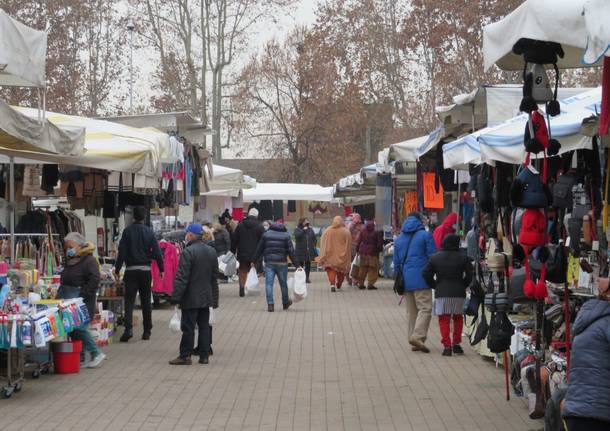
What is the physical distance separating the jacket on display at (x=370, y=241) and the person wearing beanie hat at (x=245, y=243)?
2.73m

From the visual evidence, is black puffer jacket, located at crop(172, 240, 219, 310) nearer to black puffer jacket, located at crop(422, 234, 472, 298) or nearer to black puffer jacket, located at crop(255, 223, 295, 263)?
black puffer jacket, located at crop(422, 234, 472, 298)

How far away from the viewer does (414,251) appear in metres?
14.8

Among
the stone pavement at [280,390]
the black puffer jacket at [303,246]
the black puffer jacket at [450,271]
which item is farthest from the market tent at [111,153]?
the black puffer jacket at [303,246]

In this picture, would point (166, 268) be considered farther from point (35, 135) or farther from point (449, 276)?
point (35, 135)

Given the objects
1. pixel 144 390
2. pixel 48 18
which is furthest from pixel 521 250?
pixel 48 18

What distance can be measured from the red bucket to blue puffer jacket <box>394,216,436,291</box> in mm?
Result: 4302

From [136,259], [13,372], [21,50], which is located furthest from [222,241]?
[21,50]

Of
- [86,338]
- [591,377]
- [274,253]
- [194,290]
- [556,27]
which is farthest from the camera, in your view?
[274,253]

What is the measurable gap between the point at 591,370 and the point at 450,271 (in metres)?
7.69

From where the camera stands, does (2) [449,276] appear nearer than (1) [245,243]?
Yes

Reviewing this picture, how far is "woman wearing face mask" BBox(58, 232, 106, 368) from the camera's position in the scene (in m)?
13.3

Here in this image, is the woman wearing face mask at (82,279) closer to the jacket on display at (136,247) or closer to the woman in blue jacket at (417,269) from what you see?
the jacket on display at (136,247)

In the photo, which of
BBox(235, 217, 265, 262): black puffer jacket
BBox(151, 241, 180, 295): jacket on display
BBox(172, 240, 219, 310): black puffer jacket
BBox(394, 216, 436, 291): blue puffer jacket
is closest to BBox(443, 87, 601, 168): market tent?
BBox(394, 216, 436, 291): blue puffer jacket

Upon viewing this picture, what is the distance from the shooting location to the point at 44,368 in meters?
12.9
